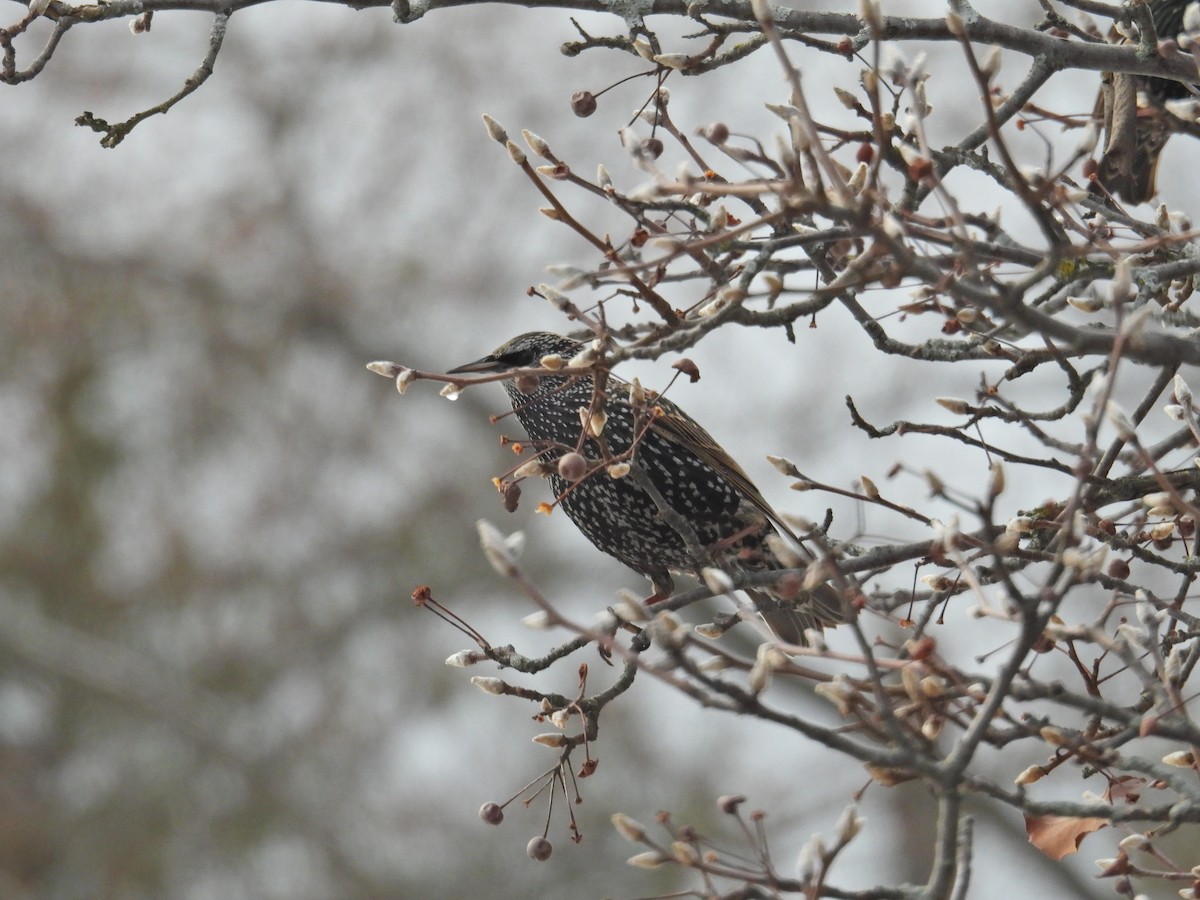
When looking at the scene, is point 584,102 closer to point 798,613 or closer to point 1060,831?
point 1060,831

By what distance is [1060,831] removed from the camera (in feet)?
7.74

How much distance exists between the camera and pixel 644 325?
255cm

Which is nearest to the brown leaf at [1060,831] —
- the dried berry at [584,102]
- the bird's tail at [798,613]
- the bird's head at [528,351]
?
the bird's tail at [798,613]

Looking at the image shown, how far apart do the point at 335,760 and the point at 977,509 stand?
14.0m

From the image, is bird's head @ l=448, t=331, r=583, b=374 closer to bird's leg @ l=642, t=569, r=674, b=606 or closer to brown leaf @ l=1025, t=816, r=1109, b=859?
bird's leg @ l=642, t=569, r=674, b=606

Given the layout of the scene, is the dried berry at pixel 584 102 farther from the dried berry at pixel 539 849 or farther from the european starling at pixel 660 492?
the dried berry at pixel 539 849

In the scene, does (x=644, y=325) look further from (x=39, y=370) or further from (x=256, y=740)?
(x=39, y=370)

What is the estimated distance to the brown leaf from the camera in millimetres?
2352

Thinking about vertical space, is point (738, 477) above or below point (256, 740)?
below

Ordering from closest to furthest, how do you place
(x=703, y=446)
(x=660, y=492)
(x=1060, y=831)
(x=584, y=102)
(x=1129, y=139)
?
(x=1060, y=831)
(x=584, y=102)
(x=1129, y=139)
(x=660, y=492)
(x=703, y=446)

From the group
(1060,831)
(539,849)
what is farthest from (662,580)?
(1060,831)

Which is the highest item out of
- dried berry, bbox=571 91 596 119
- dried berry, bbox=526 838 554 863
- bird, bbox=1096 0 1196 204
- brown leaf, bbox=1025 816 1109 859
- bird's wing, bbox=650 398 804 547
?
bird, bbox=1096 0 1196 204

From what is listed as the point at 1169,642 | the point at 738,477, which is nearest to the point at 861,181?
the point at 1169,642

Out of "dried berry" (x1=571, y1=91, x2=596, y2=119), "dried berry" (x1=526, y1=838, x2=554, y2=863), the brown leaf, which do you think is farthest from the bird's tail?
"dried berry" (x1=571, y1=91, x2=596, y2=119)
